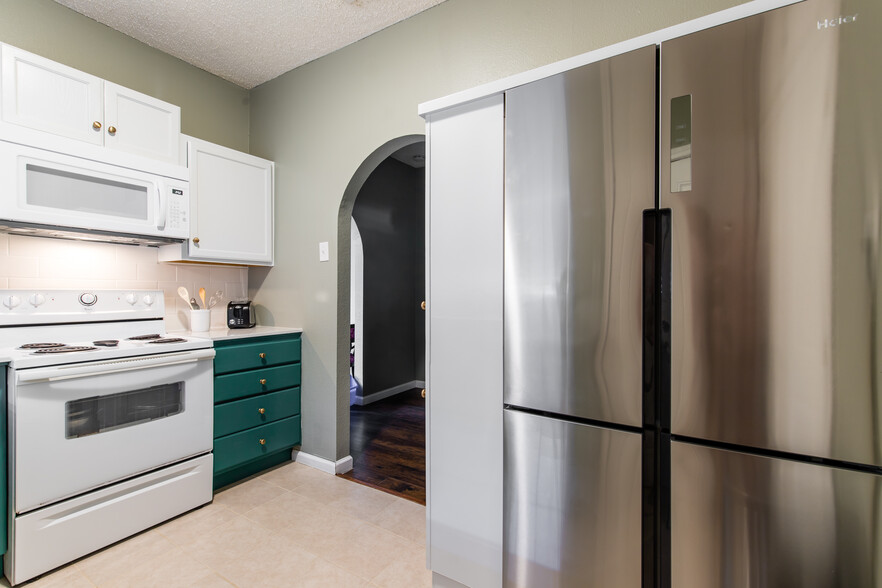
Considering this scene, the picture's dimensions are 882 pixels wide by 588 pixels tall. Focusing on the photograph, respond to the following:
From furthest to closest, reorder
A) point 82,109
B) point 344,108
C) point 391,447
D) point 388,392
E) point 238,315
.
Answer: point 388,392, point 391,447, point 238,315, point 344,108, point 82,109

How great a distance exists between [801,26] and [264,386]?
277 centimetres

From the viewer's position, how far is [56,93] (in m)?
1.90

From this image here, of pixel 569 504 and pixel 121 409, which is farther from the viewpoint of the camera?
pixel 121 409

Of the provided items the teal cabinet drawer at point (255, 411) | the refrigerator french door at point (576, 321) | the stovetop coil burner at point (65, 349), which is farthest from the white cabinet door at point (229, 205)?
the refrigerator french door at point (576, 321)

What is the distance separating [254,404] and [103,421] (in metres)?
0.76

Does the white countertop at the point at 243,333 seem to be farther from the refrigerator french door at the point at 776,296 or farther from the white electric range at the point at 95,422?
the refrigerator french door at the point at 776,296

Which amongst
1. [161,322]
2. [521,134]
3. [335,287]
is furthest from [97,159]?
[521,134]

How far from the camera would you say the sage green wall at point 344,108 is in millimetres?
1815

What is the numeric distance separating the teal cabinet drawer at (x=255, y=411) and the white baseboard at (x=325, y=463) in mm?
305

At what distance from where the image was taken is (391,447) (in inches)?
119

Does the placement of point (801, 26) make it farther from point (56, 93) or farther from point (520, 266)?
point (56, 93)

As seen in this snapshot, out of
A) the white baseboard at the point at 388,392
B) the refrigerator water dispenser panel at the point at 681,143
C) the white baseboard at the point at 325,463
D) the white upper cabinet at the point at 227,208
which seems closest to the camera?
the refrigerator water dispenser panel at the point at 681,143

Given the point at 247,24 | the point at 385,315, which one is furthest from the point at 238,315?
the point at 385,315

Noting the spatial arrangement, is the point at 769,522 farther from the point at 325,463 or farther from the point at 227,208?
the point at 227,208
